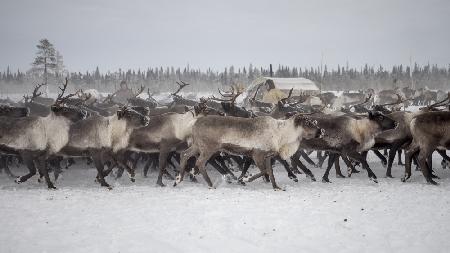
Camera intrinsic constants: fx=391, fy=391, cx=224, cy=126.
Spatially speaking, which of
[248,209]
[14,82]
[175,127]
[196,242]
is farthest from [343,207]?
[14,82]

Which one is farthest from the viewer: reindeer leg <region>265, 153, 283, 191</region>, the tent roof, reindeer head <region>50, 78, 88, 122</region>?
the tent roof

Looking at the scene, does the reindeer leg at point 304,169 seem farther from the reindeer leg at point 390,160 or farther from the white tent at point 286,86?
the white tent at point 286,86

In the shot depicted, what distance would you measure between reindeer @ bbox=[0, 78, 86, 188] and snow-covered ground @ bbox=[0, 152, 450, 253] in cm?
50

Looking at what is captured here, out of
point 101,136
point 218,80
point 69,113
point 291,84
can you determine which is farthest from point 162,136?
point 218,80

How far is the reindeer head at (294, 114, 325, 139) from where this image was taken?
326 inches

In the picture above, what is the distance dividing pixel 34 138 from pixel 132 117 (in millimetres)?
1959

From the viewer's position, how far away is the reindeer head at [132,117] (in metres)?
8.35

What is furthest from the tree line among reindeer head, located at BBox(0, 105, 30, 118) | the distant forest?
reindeer head, located at BBox(0, 105, 30, 118)

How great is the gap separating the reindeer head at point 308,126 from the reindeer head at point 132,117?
319 cm

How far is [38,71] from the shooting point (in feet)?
160

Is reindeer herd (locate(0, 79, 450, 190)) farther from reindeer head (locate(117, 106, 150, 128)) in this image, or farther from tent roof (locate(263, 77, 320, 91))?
tent roof (locate(263, 77, 320, 91))

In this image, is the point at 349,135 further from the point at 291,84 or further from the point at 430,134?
the point at 291,84

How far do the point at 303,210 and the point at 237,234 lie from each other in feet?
4.76

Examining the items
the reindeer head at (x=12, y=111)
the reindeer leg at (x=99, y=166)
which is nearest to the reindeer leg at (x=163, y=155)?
the reindeer leg at (x=99, y=166)
